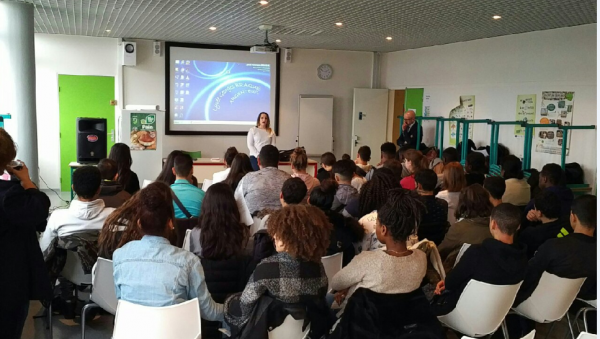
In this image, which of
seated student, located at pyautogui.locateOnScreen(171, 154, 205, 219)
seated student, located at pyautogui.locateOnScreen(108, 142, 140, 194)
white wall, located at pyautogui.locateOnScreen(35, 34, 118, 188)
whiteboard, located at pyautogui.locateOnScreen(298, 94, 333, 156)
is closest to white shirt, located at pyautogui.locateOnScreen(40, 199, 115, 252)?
seated student, located at pyautogui.locateOnScreen(171, 154, 205, 219)

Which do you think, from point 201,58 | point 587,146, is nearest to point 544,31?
point 587,146

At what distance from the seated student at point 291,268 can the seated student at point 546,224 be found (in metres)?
1.96

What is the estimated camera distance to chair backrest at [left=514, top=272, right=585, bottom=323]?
10.6 ft

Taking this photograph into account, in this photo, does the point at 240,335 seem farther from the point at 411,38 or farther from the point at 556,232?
the point at 411,38

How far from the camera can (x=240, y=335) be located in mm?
2582

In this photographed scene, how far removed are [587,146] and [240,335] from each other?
225 inches

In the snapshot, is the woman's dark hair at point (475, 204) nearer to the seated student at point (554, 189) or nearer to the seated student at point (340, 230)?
the seated student at point (554, 189)

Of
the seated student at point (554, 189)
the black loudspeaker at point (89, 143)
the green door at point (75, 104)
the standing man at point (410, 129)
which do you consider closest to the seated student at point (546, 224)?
the seated student at point (554, 189)

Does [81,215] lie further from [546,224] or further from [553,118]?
[553,118]

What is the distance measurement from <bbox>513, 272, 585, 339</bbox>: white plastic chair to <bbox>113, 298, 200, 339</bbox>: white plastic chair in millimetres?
1998

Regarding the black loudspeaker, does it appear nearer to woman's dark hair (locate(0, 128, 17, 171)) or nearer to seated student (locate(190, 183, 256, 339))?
seated student (locate(190, 183, 256, 339))

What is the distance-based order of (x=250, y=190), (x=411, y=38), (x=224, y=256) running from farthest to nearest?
(x=411, y=38) → (x=250, y=190) → (x=224, y=256)

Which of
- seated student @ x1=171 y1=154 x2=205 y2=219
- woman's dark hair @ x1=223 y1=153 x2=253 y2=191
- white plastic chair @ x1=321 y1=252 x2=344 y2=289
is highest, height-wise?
woman's dark hair @ x1=223 y1=153 x2=253 y2=191

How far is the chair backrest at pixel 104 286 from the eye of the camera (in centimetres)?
296
